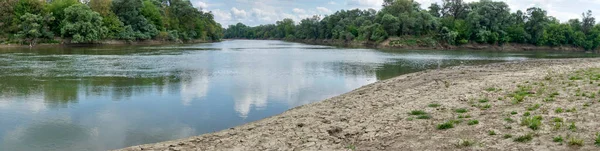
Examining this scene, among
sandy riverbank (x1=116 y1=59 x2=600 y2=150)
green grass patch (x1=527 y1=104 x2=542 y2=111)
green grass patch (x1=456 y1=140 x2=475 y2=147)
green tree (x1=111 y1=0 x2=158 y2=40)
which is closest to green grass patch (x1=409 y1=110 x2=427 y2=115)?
sandy riverbank (x1=116 y1=59 x2=600 y2=150)

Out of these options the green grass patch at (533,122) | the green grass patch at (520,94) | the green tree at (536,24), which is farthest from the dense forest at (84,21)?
the green tree at (536,24)

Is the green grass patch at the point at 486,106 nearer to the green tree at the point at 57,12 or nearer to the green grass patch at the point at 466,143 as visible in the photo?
the green grass patch at the point at 466,143

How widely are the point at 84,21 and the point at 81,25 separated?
2372 mm

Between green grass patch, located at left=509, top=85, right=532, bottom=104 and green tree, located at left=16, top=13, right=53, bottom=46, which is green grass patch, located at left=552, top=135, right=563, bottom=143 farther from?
green tree, located at left=16, top=13, right=53, bottom=46

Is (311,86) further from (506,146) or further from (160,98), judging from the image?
(506,146)

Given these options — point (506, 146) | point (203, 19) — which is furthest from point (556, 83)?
point (203, 19)

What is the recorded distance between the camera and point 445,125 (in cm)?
955

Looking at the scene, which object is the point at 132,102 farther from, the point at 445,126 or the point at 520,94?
the point at 520,94

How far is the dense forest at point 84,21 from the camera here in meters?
66.2

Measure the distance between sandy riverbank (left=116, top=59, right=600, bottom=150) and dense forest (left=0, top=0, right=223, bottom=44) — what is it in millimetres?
68119

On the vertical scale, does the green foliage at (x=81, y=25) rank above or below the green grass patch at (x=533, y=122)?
above

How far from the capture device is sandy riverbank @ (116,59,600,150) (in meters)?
8.02

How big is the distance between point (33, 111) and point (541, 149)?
16291mm

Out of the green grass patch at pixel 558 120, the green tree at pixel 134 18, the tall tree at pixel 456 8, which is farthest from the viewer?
the tall tree at pixel 456 8
